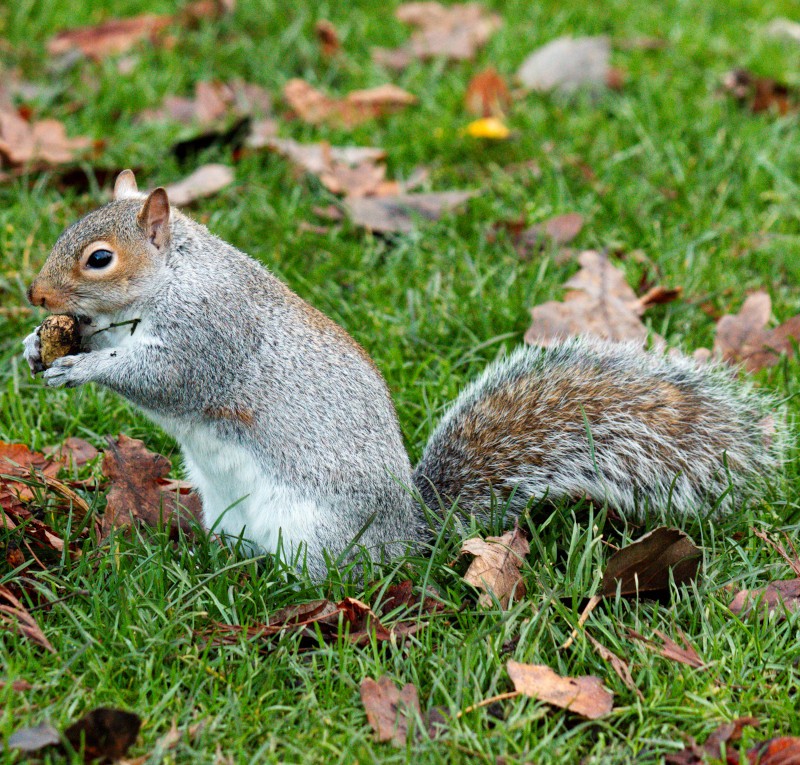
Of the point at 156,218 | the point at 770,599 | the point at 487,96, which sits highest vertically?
the point at 156,218

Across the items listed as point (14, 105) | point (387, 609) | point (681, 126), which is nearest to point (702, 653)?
point (387, 609)

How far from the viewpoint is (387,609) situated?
2.07 metres

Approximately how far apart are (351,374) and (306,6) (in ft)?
9.52

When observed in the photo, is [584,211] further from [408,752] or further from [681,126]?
[408,752]

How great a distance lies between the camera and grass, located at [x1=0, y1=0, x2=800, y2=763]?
5.86 feet

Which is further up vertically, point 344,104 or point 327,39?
point 327,39

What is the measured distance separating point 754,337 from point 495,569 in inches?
46.1

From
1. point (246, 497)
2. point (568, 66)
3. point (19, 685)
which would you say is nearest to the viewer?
point (19, 685)

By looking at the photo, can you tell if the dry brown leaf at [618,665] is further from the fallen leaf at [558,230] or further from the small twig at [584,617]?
the fallen leaf at [558,230]

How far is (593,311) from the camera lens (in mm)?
2863

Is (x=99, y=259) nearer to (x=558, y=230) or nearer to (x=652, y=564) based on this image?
(x=652, y=564)

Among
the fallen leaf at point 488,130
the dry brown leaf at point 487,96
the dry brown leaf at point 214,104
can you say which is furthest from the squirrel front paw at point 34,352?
the dry brown leaf at point 487,96

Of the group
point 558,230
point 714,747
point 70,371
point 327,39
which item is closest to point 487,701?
point 714,747

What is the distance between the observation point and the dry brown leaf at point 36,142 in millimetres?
3520
